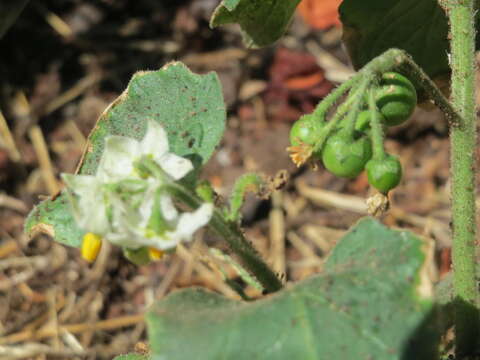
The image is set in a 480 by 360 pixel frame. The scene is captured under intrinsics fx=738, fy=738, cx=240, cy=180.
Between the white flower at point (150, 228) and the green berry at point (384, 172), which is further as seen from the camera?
the green berry at point (384, 172)

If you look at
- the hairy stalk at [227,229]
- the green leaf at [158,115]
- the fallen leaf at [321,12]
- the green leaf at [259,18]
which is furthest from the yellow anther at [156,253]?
the fallen leaf at [321,12]

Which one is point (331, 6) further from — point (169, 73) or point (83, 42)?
point (169, 73)

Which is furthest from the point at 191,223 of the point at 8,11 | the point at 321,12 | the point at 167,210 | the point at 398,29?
→ the point at 321,12

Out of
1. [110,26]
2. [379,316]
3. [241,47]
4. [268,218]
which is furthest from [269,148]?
[379,316]

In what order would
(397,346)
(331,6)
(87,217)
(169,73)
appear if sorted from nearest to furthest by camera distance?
(397,346)
(87,217)
(169,73)
(331,6)

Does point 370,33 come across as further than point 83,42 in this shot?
No

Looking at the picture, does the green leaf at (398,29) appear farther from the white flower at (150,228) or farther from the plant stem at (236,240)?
the white flower at (150,228)
